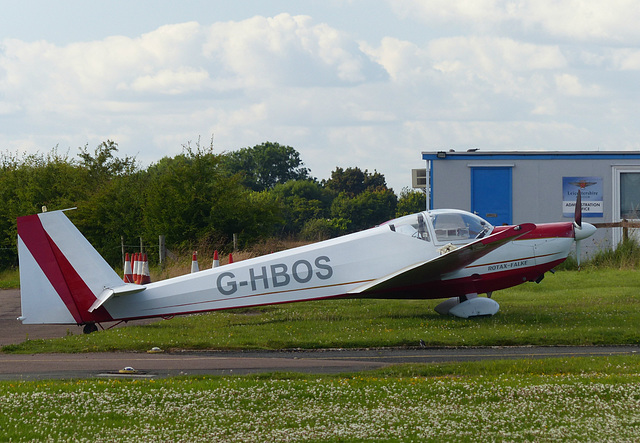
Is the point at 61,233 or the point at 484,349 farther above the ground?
the point at 61,233

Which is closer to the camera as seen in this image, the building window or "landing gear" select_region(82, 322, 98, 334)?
"landing gear" select_region(82, 322, 98, 334)

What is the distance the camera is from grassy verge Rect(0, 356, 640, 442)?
5996 millimetres

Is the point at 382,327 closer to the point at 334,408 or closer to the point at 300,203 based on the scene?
the point at 334,408

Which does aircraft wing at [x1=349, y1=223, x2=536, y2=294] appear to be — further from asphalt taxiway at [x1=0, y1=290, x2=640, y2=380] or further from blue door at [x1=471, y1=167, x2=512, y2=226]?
blue door at [x1=471, y1=167, x2=512, y2=226]

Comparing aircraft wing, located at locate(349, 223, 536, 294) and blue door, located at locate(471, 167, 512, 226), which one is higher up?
blue door, located at locate(471, 167, 512, 226)

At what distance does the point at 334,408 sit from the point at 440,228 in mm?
7354

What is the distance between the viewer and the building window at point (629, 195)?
83.4 ft

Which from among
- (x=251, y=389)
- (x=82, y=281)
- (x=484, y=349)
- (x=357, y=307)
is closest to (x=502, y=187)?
(x=357, y=307)

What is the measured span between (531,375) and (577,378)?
66 cm

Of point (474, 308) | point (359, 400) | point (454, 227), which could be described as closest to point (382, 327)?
point (474, 308)

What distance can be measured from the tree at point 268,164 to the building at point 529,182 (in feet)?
246

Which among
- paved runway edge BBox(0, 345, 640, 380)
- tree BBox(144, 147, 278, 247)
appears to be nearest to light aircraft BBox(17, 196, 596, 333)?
paved runway edge BBox(0, 345, 640, 380)

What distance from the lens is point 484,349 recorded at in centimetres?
1089

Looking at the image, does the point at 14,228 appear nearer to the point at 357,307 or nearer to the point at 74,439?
the point at 357,307
